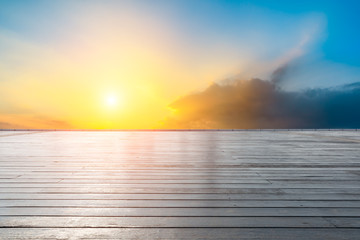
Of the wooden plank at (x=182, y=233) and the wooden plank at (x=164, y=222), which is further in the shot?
the wooden plank at (x=164, y=222)

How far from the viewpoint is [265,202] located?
8.71ft

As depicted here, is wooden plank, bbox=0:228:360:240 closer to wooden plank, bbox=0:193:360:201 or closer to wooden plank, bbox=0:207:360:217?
wooden plank, bbox=0:207:360:217

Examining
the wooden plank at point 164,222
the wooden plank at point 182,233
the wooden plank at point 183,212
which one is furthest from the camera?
the wooden plank at point 183,212

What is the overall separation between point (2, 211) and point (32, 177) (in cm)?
145

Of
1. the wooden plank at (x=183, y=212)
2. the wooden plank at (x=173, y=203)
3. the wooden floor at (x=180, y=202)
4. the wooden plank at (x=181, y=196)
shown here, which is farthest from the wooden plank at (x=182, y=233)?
the wooden plank at (x=181, y=196)

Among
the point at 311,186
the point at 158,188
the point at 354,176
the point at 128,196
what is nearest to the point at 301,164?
the point at 354,176

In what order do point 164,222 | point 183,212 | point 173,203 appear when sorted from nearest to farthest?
point 164,222 → point 183,212 → point 173,203

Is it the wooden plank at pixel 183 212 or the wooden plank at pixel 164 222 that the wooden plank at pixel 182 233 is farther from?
the wooden plank at pixel 183 212

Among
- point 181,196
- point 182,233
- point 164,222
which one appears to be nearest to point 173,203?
point 181,196

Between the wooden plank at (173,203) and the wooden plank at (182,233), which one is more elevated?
the wooden plank at (173,203)

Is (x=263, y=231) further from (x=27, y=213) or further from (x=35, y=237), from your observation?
(x=27, y=213)

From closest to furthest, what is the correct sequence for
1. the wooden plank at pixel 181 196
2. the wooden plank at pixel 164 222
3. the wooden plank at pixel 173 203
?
the wooden plank at pixel 164 222
the wooden plank at pixel 173 203
the wooden plank at pixel 181 196

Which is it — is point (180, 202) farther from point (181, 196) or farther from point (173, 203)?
point (181, 196)

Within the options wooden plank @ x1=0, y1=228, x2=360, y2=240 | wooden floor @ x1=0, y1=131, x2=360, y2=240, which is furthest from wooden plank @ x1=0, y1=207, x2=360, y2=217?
wooden plank @ x1=0, y1=228, x2=360, y2=240
